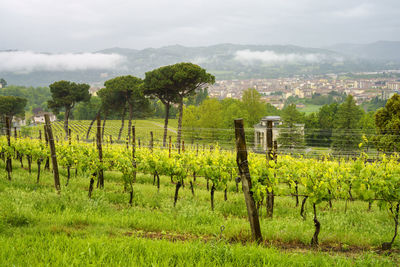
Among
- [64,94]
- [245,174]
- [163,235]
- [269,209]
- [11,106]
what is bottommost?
[269,209]

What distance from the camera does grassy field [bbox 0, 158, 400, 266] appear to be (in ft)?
15.3

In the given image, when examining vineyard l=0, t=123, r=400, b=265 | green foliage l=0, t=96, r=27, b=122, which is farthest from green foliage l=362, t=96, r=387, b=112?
vineyard l=0, t=123, r=400, b=265

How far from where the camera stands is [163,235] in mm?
6426

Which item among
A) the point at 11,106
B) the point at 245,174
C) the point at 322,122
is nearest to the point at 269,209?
the point at 245,174

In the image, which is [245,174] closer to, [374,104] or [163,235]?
[163,235]

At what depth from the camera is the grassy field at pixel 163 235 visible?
465 cm

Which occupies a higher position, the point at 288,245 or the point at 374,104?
the point at 374,104

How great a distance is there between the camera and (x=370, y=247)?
20.6ft

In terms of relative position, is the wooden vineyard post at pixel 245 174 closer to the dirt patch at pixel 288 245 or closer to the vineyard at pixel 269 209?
the dirt patch at pixel 288 245

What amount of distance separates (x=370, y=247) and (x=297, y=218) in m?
2.56

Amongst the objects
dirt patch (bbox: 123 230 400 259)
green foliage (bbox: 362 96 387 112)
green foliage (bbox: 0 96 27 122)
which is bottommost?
dirt patch (bbox: 123 230 400 259)

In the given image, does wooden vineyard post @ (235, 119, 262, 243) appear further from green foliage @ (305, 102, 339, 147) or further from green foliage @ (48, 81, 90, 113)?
green foliage @ (305, 102, 339, 147)

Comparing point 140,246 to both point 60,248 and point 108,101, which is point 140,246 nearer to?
point 60,248

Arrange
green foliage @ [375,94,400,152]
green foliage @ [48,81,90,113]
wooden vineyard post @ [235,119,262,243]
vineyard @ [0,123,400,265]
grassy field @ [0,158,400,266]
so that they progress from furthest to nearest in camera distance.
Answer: green foliage @ [48,81,90,113], green foliage @ [375,94,400,152], vineyard @ [0,123,400,265], wooden vineyard post @ [235,119,262,243], grassy field @ [0,158,400,266]
